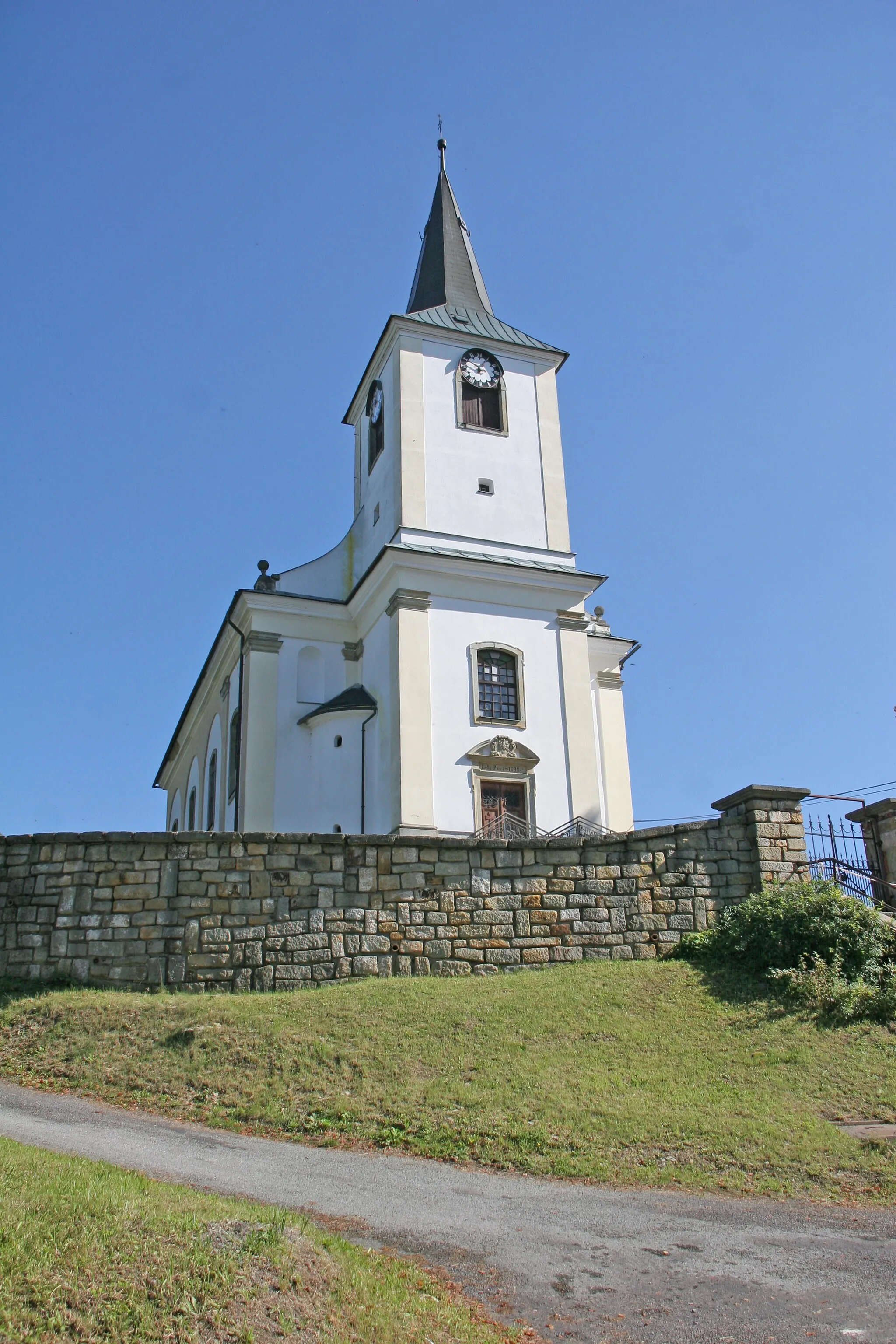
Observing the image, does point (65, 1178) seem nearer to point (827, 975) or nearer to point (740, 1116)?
point (740, 1116)

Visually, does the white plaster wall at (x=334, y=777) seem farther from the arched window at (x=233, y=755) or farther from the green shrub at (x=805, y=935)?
the green shrub at (x=805, y=935)

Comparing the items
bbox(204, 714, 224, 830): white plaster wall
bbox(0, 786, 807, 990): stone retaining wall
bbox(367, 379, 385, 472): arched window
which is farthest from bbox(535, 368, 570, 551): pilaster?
bbox(0, 786, 807, 990): stone retaining wall

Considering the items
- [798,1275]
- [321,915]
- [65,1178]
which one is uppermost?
[321,915]

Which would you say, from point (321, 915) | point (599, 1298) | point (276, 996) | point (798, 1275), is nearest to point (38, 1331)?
point (599, 1298)

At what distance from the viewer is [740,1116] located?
9344 millimetres

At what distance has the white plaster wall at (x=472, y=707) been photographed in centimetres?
2333

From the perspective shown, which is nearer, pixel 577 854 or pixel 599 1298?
pixel 599 1298

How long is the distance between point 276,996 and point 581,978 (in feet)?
12.0

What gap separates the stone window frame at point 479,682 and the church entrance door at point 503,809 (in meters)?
1.41

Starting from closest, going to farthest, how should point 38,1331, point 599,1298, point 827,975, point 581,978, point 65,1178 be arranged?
point 38,1331 < point 599,1298 < point 65,1178 < point 827,975 < point 581,978

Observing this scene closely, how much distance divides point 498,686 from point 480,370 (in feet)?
30.8

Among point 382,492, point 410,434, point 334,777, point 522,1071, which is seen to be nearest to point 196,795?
point 334,777

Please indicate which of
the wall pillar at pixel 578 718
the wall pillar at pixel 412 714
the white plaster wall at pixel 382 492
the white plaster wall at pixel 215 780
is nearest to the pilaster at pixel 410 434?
the white plaster wall at pixel 382 492

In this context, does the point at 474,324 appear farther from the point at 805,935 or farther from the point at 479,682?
the point at 805,935
